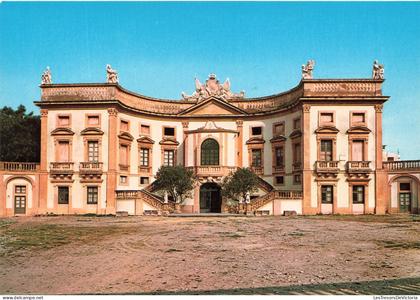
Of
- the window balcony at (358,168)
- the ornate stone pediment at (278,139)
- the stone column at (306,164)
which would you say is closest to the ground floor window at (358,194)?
the window balcony at (358,168)

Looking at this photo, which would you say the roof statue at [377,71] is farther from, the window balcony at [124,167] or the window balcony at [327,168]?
the window balcony at [124,167]

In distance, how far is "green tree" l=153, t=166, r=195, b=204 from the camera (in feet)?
115

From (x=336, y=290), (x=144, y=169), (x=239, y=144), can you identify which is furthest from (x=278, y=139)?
(x=336, y=290)

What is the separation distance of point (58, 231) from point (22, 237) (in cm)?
260

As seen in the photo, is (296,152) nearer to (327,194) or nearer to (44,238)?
(327,194)

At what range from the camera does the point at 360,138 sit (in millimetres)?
35562

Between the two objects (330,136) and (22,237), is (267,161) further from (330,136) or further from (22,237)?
(22,237)

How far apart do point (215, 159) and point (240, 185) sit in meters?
6.11

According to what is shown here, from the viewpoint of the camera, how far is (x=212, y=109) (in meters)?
42.5

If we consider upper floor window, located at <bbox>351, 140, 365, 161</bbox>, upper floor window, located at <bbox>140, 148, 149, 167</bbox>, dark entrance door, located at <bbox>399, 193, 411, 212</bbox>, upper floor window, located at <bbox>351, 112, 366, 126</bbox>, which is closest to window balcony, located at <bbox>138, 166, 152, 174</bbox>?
upper floor window, located at <bbox>140, 148, 149, 167</bbox>

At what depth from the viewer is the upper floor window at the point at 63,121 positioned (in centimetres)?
3728

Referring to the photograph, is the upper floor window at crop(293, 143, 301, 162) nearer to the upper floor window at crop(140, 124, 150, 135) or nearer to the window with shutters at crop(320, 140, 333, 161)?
the window with shutters at crop(320, 140, 333, 161)

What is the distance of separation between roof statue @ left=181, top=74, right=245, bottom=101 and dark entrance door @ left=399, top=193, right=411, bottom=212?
59.9 ft

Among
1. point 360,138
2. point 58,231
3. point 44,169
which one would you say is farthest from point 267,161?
point 58,231
